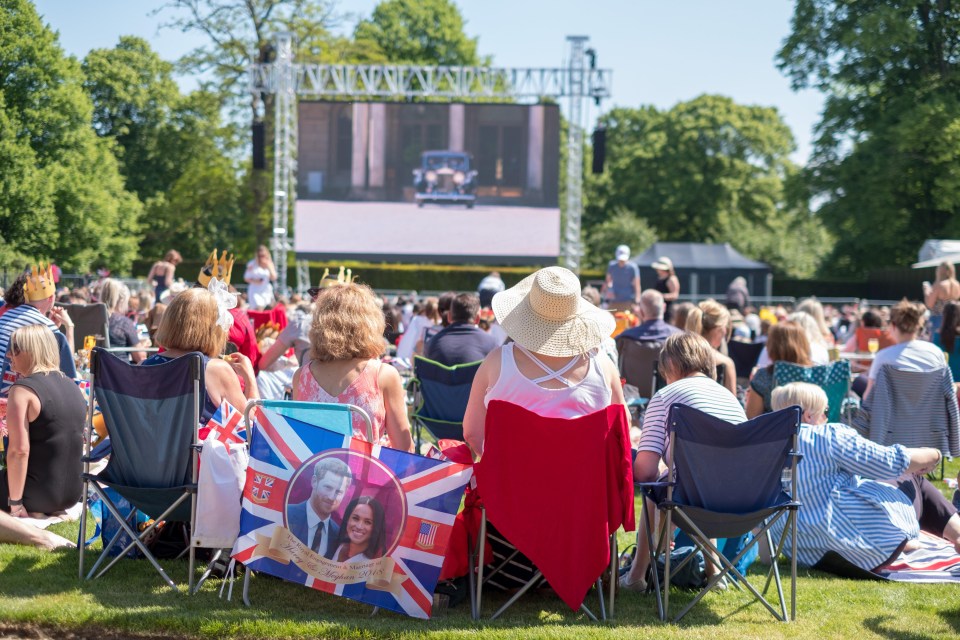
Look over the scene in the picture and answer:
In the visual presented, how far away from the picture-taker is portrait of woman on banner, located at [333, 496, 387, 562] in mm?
3828

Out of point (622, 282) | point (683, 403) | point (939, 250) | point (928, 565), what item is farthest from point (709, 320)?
point (939, 250)

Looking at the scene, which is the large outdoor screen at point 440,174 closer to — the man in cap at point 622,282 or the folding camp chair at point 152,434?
the man in cap at point 622,282

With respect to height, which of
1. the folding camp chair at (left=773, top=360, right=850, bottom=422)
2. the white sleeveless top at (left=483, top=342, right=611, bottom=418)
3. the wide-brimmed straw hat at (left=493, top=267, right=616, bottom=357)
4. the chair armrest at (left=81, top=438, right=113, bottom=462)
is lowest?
the chair armrest at (left=81, top=438, right=113, bottom=462)

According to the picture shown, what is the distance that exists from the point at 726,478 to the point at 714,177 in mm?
41044

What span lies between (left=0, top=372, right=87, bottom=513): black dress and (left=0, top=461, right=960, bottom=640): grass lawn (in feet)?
1.87

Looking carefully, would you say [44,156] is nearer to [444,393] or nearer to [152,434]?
[444,393]

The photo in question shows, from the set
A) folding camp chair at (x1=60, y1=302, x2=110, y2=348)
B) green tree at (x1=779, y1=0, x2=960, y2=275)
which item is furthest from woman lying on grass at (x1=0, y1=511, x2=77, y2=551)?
green tree at (x1=779, y1=0, x2=960, y2=275)

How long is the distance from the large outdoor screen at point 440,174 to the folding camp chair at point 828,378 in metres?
15.4

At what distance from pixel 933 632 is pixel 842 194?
28.8 m

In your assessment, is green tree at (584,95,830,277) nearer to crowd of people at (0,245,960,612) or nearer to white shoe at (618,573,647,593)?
crowd of people at (0,245,960,612)

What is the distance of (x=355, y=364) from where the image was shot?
4.26m

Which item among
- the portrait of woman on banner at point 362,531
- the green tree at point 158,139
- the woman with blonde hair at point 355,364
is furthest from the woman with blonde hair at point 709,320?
the green tree at point 158,139

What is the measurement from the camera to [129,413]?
13.6 ft

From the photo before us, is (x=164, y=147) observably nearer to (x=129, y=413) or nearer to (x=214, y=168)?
(x=214, y=168)
